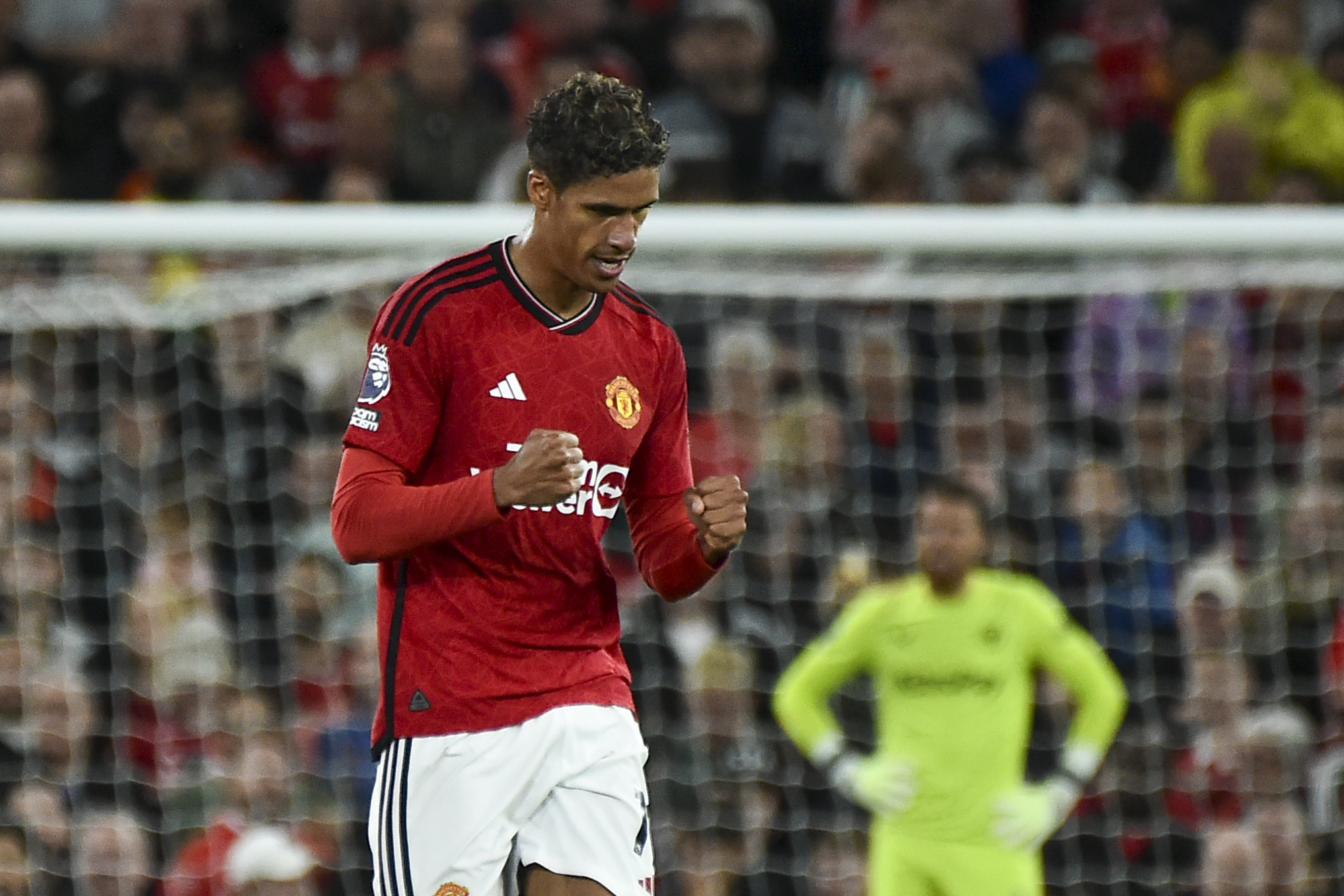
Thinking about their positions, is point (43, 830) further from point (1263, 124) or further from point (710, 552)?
point (1263, 124)

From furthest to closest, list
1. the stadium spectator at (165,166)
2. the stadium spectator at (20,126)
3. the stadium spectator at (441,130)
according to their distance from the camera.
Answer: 1. the stadium spectator at (441,130)
2. the stadium spectator at (165,166)
3. the stadium spectator at (20,126)

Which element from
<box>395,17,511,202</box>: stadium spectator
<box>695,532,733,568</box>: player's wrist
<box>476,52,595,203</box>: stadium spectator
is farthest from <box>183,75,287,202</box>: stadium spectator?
<box>695,532,733,568</box>: player's wrist

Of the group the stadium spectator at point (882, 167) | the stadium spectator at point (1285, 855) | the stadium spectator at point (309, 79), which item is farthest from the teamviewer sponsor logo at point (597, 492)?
the stadium spectator at point (309, 79)

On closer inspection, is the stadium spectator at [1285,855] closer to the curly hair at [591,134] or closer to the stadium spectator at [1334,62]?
the stadium spectator at [1334,62]

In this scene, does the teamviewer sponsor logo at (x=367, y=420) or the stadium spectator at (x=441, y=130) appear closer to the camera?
the teamviewer sponsor logo at (x=367, y=420)

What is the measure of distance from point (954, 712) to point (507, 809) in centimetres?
332

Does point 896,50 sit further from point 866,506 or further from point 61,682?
point 61,682

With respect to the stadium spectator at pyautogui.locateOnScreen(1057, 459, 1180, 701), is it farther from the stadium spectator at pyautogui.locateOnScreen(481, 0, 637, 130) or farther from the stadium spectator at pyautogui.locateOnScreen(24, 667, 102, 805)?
the stadium spectator at pyautogui.locateOnScreen(24, 667, 102, 805)

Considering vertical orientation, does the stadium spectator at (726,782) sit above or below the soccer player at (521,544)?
below

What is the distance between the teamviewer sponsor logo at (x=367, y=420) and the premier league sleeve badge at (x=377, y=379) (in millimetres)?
14

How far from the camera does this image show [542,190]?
10.5 feet

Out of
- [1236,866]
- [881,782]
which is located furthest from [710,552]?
[1236,866]

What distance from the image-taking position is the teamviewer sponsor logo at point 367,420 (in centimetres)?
318

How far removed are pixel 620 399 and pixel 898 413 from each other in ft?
12.1
